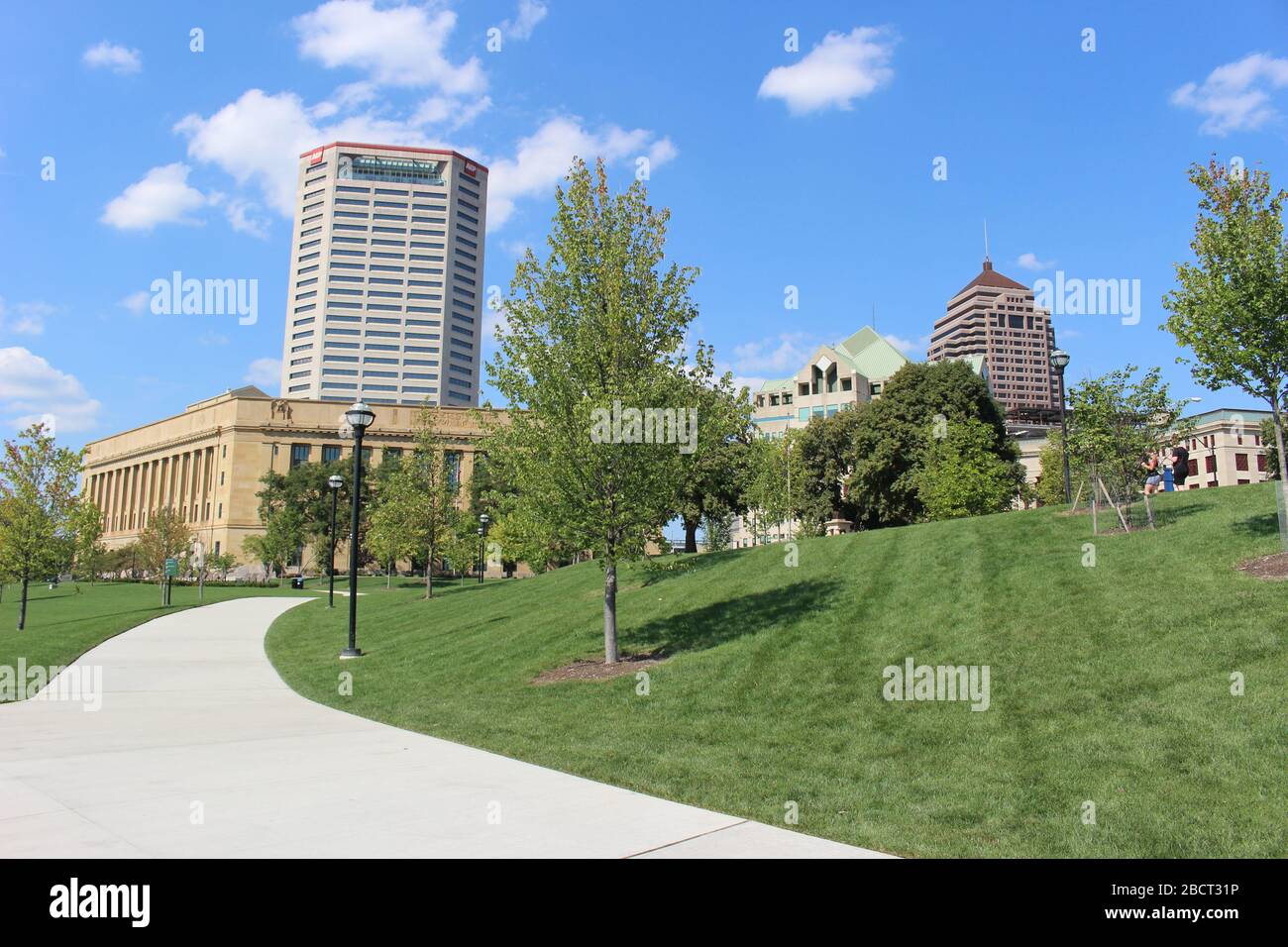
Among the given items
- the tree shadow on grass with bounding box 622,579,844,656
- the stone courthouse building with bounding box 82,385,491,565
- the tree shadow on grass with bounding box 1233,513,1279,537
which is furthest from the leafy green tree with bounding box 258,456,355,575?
the tree shadow on grass with bounding box 1233,513,1279,537

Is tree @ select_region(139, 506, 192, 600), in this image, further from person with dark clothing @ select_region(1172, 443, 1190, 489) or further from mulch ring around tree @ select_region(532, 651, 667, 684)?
person with dark clothing @ select_region(1172, 443, 1190, 489)

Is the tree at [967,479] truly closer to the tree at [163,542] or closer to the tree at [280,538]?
the tree at [163,542]

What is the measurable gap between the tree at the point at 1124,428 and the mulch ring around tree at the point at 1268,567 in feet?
17.0

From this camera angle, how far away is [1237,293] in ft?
45.5

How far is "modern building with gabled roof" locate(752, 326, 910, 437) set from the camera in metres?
113

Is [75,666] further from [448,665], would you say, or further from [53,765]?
[53,765]

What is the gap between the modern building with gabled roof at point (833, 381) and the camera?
113m

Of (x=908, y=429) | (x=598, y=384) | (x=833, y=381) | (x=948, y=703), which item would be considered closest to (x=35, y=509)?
(x=598, y=384)

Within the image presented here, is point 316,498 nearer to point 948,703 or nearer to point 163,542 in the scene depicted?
point 163,542

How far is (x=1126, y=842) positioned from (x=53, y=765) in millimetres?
10278

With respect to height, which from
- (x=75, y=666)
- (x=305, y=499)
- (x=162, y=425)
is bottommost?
(x=75, y=666)

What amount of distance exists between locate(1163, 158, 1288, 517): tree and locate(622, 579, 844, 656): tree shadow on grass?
8.47 meters
